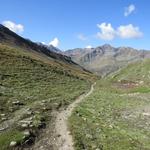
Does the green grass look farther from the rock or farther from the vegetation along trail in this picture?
the vegetation along trail

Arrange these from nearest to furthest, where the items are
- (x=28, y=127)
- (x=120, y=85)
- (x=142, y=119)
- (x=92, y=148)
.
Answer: (x=92, y=148) → (x=28, y=127) → (x=142, y=119) → (x=120, y=85)

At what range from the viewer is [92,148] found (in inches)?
902

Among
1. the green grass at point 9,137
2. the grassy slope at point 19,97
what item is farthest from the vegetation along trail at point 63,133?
the green grass at point 9,137

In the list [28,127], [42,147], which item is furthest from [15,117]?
[42,147]

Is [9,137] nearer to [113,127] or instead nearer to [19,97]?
[113,127]

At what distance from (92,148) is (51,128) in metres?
6.70

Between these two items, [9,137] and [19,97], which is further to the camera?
[19,97]

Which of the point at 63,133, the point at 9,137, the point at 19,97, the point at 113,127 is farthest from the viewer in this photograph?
the point at 19,97

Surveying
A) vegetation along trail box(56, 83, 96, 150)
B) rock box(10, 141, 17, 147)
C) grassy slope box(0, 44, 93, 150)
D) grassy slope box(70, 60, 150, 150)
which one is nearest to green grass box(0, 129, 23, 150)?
grassy slope box(0, 44, 93, 150)

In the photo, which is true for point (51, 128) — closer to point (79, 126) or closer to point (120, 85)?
point (79, 126)

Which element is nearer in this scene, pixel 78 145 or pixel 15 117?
pixel 78 145

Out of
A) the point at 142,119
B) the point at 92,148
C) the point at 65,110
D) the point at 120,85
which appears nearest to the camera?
the point at 92,148

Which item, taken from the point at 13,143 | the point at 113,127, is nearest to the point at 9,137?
the point at 13,143

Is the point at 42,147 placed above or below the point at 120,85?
below
